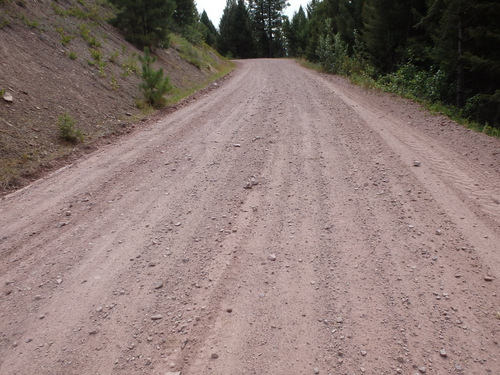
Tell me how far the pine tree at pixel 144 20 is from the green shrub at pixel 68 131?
8635 mm

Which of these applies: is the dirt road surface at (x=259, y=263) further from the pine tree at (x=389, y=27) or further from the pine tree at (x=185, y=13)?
the pine tree at (x=185, y=13)

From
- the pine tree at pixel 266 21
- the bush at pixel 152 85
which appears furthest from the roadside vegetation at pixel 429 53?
the pine tree at pixel 266 21

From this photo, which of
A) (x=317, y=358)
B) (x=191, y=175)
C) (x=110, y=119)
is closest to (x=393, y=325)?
(x=317, y=358)

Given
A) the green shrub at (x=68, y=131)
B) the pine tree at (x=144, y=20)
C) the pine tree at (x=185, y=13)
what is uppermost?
the pine tree at (x=185, y=13)

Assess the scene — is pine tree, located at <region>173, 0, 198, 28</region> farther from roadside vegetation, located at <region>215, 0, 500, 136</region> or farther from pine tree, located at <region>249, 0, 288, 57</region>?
pine tree, located at <region>249, 0, 288, 57</region>

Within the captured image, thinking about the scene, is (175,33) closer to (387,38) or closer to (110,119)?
(387,38)

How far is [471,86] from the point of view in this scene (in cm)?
1104

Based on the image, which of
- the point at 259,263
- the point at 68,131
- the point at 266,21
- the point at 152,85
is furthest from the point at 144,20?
the point at 266,21

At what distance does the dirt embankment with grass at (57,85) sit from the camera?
5774mm

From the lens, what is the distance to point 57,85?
7.79 m

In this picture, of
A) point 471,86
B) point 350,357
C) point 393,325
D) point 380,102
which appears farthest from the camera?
point 471,86

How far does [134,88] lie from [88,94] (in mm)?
2096

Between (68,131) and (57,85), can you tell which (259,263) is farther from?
(57,85)

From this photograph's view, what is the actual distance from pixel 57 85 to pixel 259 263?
737 centimetres
